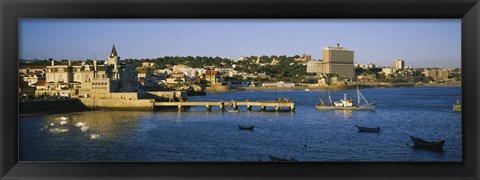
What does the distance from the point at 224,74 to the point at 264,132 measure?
1.49m

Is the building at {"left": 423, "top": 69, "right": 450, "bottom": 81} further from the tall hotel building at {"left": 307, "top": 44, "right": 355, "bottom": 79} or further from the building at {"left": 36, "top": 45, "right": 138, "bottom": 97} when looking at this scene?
the building at {"left": 36, "top": 45, "right": 138, "bottom": 97}

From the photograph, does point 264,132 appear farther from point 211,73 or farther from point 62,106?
point 62,106

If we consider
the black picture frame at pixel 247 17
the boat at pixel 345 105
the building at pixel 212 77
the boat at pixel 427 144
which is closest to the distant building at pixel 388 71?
the boat at pixel 427 144

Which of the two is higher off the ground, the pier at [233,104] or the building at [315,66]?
the building at [315,66]

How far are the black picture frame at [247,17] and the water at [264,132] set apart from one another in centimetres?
135

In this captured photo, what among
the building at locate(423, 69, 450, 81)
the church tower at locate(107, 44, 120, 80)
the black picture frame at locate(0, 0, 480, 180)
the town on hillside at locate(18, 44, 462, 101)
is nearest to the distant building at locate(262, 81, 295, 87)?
the town on hillside at locate(18, 44, 462, 101)

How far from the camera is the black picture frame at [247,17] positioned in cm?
183

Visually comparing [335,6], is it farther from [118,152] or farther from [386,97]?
[386,97]

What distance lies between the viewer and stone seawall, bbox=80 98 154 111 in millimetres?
4824

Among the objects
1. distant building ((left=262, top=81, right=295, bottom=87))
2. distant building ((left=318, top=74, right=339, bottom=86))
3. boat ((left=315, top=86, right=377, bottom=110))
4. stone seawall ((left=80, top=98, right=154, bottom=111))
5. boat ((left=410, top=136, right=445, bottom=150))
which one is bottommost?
boat ((left=410, top=136, right=445, bottom=150))

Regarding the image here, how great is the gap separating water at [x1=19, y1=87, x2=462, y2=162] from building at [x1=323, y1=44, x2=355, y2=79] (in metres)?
0.72

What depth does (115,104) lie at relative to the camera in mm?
5117

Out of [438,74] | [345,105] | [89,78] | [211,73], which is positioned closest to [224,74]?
[211,73]

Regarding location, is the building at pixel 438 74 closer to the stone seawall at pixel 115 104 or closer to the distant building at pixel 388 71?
the distant building at pixel 388 71
